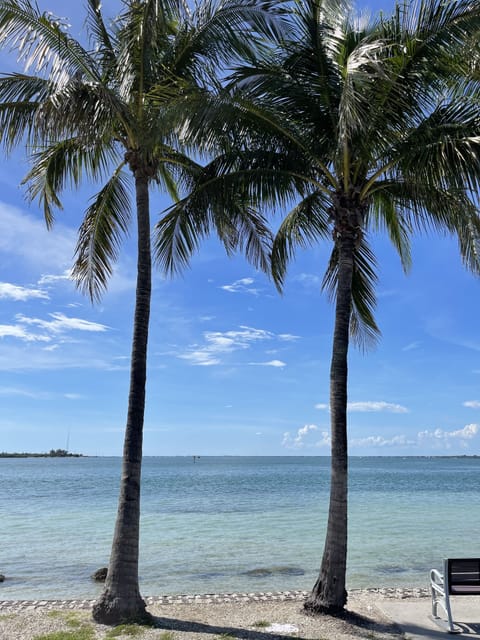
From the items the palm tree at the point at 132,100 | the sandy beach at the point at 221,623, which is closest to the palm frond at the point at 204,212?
the palm tree at the point at 132,100

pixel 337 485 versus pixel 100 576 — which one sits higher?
pixel 337 485

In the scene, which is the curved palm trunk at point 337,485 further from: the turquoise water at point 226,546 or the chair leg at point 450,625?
the turquoise water at point 226,546

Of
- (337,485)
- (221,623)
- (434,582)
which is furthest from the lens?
(434,582)

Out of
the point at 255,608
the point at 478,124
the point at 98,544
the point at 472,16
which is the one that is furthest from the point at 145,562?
the point at 472,16

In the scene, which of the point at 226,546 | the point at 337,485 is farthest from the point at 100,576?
the point at 337,485

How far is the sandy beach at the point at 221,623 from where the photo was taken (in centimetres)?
677

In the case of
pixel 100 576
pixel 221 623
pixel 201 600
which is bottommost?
pixel 100 576

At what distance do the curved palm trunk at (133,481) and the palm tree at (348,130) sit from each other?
5.42ft

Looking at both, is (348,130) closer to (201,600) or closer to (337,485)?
(337,485)

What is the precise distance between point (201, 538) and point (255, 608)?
1086 cm

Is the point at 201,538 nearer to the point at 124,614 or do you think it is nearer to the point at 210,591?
the point at 210,591

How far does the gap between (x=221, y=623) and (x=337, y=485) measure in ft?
7.54

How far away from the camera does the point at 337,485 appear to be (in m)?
7.86

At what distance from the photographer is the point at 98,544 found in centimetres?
1761
